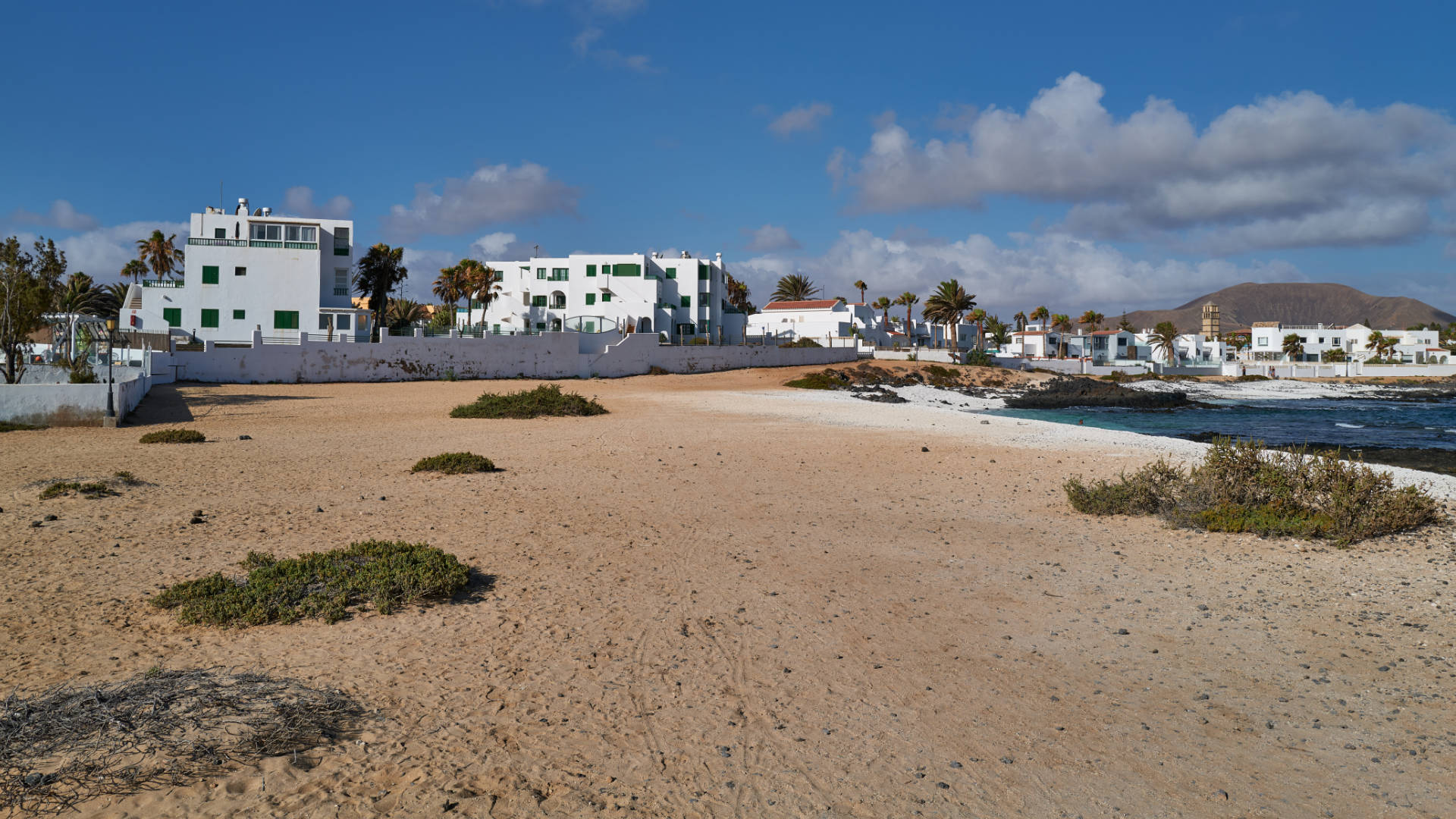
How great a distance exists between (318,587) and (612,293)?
63.0m

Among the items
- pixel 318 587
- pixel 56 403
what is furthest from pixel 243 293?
pixel 318 587

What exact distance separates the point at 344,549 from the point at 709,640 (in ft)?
13.2

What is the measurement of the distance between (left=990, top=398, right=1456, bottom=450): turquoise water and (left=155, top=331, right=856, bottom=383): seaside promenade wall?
808 inches

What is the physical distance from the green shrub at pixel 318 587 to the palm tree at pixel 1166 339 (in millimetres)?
115491

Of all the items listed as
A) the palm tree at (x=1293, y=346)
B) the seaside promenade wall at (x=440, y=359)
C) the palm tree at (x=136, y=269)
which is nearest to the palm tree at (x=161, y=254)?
the palm tree at (x=136, y=269)

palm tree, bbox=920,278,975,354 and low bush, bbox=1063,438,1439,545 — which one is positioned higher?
palm tree, bbox=920,278,975,354

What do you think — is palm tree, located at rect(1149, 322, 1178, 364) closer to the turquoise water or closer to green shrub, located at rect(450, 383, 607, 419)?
the turquoise water

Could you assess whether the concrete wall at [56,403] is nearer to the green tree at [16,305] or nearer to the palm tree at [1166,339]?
the green tree at [16,305]

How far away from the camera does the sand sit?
4.02 metres

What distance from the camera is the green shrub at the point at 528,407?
2353cm

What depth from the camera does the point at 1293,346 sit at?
115 metres

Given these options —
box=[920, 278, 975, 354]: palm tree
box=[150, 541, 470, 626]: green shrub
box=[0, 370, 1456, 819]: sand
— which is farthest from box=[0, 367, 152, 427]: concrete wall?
box=[920, 278, 975, 354]: palm tree

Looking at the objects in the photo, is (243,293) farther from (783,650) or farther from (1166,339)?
(1166,339)

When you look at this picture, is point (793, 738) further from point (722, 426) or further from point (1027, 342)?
point (1027, 342)
